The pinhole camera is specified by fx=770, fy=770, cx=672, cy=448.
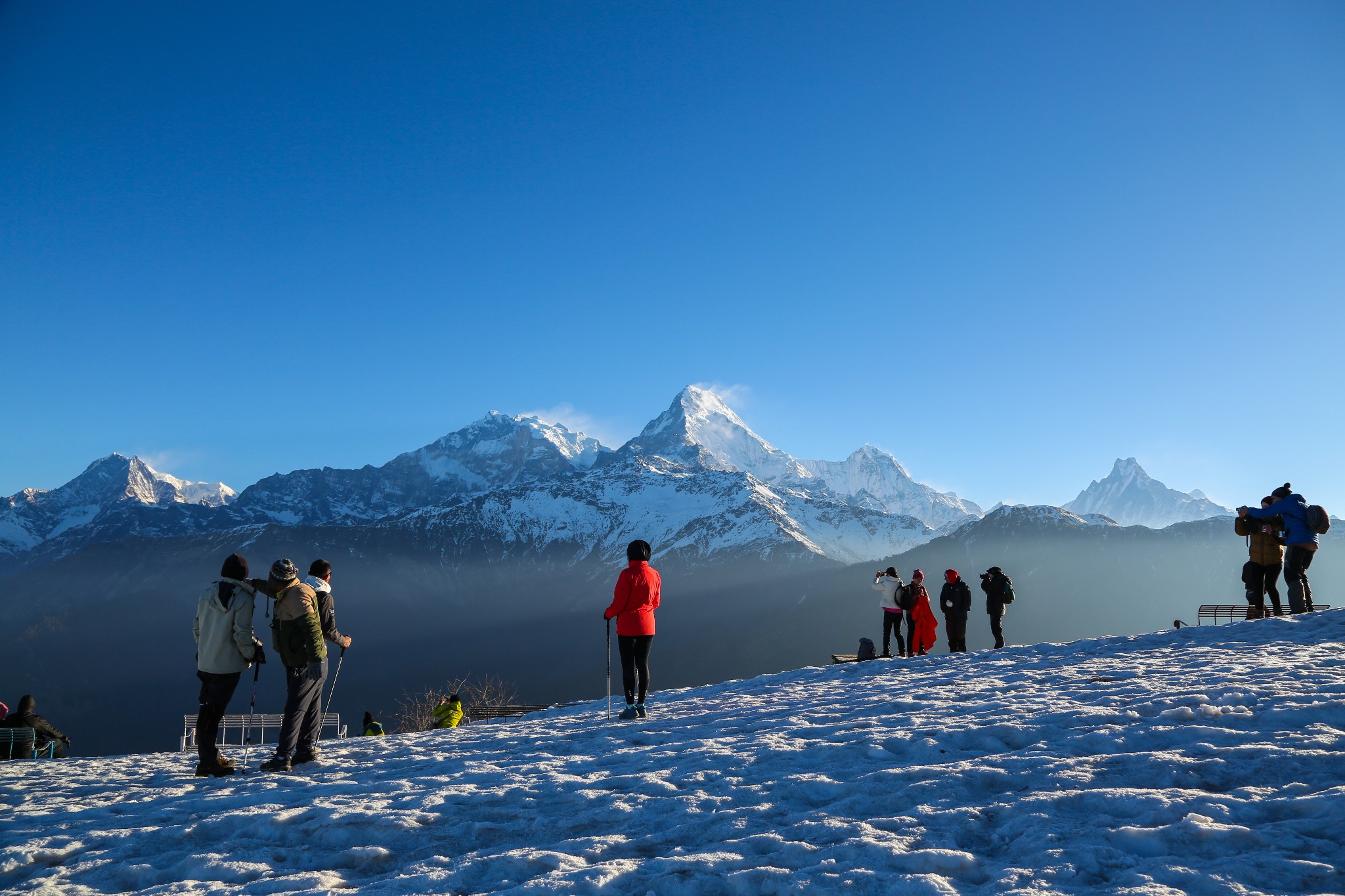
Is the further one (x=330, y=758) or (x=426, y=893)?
(x=330, y=758)

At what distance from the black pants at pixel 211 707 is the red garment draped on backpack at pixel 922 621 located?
15063mm

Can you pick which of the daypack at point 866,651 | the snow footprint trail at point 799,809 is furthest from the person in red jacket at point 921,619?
the snow footprint trail at point 799,809

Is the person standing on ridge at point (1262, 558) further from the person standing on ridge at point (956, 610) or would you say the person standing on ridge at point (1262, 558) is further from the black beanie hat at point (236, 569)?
the black beanie hat at point (236, 569)

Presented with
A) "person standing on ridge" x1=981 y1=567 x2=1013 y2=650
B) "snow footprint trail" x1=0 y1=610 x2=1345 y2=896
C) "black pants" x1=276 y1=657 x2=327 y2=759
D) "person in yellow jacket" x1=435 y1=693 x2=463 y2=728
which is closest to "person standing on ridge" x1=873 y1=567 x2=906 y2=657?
"person standing on ridge" x1=981 y1=567 x2=1013 y2=650

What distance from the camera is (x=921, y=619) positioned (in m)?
19.3

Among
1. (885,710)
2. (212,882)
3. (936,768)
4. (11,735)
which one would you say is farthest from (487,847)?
(11,735)

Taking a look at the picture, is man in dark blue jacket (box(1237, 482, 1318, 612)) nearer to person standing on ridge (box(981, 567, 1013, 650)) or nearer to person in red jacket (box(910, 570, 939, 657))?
person standing on ridge (box(981, 567, 1013, 650))

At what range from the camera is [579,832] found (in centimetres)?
579

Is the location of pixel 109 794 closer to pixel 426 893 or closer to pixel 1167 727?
pixel 426 893

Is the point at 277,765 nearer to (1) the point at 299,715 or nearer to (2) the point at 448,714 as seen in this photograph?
(1) the point at 299,715

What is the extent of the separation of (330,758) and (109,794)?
2288 mm

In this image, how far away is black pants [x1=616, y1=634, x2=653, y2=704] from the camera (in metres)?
10.8

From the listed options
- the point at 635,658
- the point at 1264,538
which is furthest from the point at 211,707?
the point at 1264,538

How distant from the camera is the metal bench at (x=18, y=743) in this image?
12.7 metres
